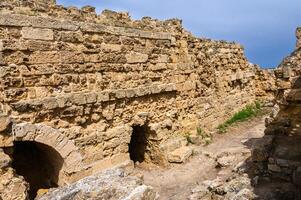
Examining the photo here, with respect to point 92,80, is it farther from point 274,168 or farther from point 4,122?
point 274,168

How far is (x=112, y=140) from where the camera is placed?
788 cm

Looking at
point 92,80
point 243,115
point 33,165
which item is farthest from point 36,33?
point 243,115

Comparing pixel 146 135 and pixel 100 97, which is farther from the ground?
pixel 100 97

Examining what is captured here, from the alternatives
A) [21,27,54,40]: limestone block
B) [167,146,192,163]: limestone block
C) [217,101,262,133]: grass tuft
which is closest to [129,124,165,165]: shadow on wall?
[167,146,192,163]: limestone block

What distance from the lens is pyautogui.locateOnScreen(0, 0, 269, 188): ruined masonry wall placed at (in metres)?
6.24

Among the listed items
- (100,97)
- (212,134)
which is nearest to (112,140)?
(100,97)

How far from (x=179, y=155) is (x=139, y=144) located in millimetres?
1156

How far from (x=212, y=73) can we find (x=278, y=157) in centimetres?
575

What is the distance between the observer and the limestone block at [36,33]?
6.33m

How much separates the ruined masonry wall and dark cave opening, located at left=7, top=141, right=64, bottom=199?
0.78 meters

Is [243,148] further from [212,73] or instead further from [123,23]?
[123,23]

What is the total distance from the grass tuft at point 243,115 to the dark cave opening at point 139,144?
3.17m

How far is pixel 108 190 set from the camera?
3939 mm

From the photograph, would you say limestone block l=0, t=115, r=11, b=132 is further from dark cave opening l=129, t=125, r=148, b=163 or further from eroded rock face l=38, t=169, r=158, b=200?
dark cave opening l=129, t=125, r=148, b=163
